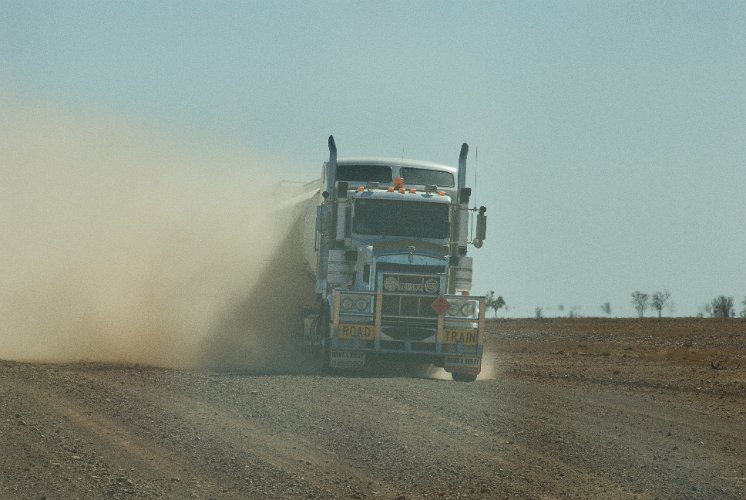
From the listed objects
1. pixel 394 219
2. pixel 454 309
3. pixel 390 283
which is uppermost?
pixel 394 219

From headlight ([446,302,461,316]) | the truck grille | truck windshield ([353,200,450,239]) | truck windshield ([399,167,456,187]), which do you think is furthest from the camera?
truck windshield ([399,167,456,187])

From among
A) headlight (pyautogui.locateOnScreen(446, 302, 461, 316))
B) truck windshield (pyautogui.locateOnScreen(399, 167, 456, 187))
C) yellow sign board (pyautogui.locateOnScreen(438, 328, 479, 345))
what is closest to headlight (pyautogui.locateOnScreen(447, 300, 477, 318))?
headlight (pyautogui.locateOnScreen(446, 302, 461, 316))

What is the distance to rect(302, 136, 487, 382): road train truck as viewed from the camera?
74.3ft

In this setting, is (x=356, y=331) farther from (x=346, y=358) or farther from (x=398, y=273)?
(x=398, y=273)

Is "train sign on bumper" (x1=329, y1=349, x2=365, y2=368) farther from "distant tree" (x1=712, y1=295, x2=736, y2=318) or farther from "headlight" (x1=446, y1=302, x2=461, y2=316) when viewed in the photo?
"distant tree" (x1=712, y1=295, x2=736, y2=318)

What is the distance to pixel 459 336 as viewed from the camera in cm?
2289

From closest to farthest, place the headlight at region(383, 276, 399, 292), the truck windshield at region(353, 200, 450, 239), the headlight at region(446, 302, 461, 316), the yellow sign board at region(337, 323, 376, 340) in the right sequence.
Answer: the yellow sign board at region(337, 323, 376, 340), the headlight at region(383, 276, 399, 292), the headlight at region(446, 302, 461, 316), the truck windshield at region(353, 200, 450, 239)

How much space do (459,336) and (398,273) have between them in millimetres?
1590

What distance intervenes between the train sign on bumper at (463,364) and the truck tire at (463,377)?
0.23 meters

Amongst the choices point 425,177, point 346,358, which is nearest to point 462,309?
point 346,358

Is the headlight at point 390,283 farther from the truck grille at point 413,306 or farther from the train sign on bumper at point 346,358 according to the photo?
the train sign on bumper at point 346,358

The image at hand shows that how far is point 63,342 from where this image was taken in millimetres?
27734

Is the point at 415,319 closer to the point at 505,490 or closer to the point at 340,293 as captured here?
the point at 340,293

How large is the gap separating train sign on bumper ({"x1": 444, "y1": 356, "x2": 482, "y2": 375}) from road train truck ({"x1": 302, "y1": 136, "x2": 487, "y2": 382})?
18 mm
